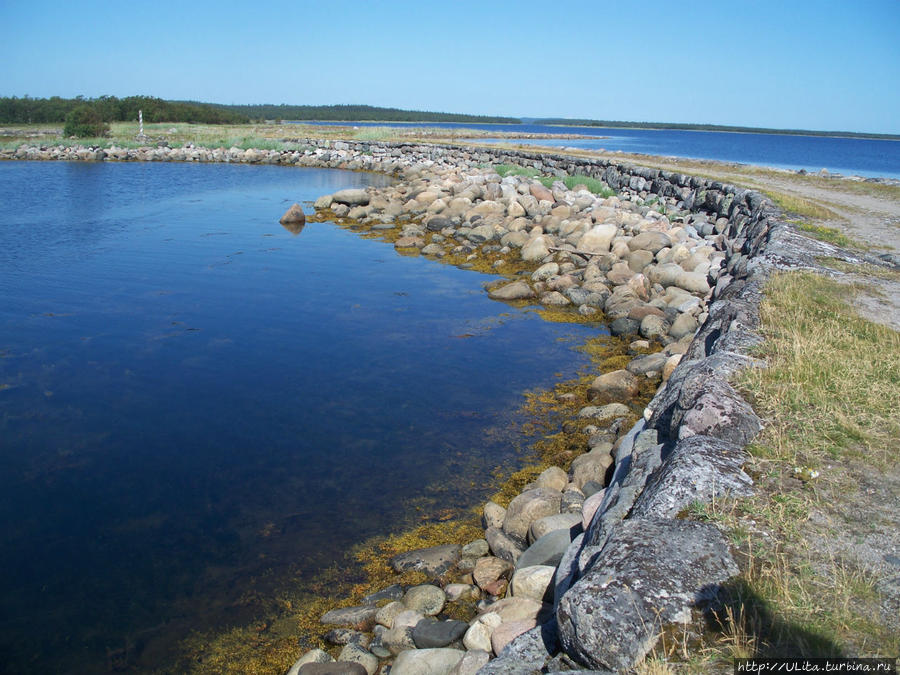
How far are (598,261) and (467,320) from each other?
13.7 feet

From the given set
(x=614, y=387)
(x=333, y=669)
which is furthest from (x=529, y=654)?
(x=614, y=387)

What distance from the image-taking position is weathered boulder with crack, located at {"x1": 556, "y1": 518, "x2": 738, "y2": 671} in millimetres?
2854

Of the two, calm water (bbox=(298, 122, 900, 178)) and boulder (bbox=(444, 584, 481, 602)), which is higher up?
calm water (bbox=(298, 122, 900, 178))

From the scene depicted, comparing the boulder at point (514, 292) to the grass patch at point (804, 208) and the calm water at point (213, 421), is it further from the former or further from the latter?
the grass patch at point (804, 208)

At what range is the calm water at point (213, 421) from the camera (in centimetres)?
542

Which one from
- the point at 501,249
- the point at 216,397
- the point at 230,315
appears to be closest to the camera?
the point at 216,397

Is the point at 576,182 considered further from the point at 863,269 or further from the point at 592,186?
the point at 863,269

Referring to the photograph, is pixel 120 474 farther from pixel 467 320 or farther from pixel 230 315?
pixel 467 320

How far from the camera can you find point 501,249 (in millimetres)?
17891

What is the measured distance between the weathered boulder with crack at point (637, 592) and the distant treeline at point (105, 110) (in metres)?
70.9

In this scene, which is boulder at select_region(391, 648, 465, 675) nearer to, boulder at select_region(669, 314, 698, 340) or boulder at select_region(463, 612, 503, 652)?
boulder at select_region(463, 612, 503, 652)

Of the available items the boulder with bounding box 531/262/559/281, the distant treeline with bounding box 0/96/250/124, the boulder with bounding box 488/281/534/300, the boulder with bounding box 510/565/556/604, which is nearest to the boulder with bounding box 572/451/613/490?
the boulder with bounding box 510/565/556/604

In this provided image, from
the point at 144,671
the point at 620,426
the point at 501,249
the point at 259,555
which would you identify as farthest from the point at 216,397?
the point at 501,249

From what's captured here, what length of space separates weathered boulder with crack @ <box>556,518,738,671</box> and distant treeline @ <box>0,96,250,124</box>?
70941mm
